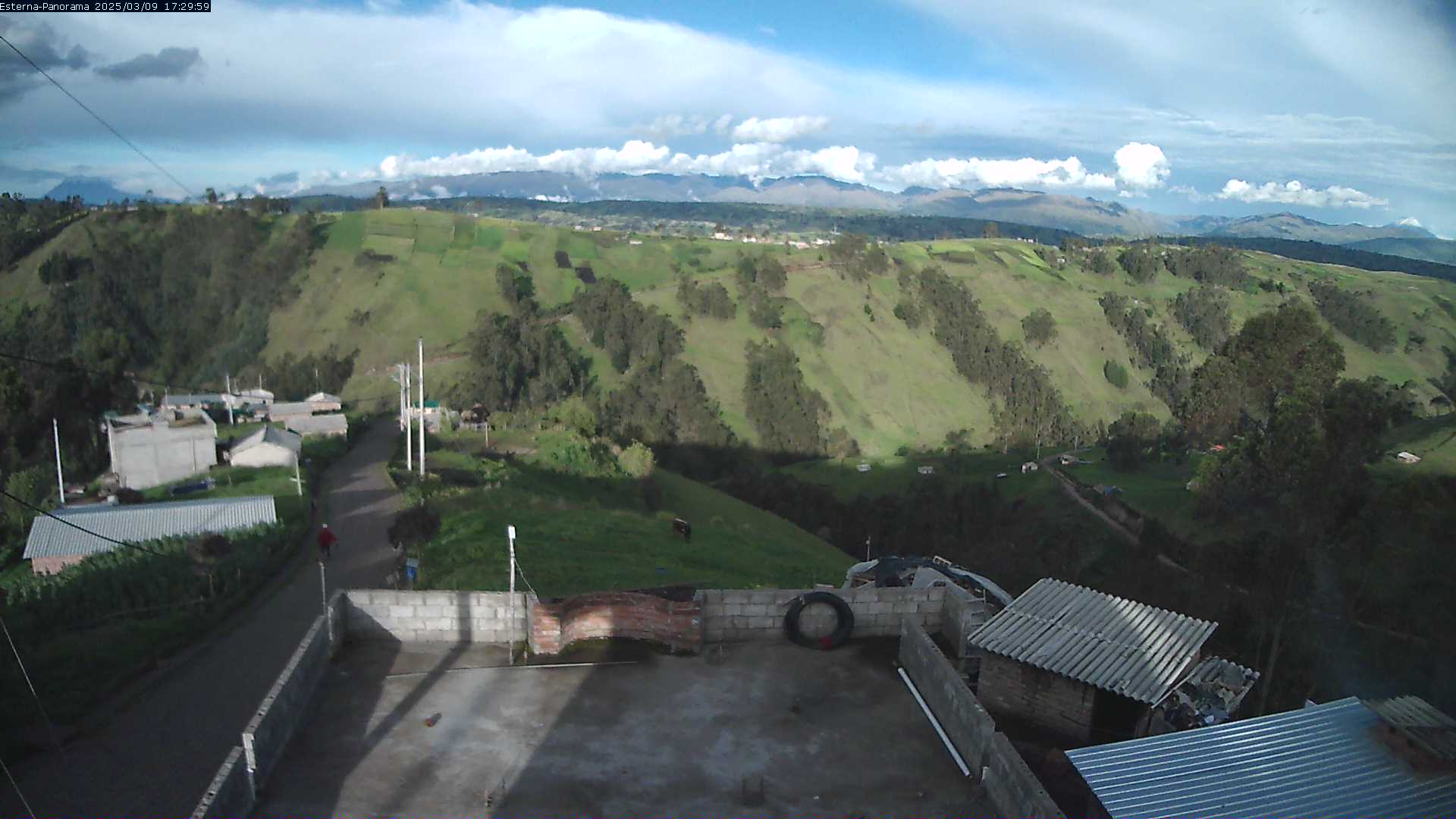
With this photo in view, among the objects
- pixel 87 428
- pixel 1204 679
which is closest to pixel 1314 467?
pixel 1204 679

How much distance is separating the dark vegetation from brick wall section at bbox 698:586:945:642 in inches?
3089

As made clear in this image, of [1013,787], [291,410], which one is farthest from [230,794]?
[291,410]

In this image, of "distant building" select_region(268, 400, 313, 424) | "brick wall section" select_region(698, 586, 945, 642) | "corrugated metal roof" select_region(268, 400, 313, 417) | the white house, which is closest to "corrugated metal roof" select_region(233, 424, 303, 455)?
the white house

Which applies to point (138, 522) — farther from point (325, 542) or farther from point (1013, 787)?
point (1013, 787)

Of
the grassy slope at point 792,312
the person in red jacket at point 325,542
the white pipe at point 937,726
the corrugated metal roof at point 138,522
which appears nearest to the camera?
the white pipe at point 937,726

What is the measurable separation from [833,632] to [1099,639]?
3805mm

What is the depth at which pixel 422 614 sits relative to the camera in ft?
32.8

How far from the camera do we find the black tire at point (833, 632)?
10.3m

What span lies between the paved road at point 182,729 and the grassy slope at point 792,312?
140 ft

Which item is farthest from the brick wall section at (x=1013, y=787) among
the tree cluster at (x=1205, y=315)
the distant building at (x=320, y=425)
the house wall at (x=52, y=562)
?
the tree cluster at (x=1205, y=315)

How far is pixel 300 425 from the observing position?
44.0 meters

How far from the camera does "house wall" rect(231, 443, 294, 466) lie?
3494 cm

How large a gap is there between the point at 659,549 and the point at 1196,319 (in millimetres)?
83080

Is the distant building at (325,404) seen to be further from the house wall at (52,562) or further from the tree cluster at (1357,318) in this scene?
the tree cluster at (1357,318)
